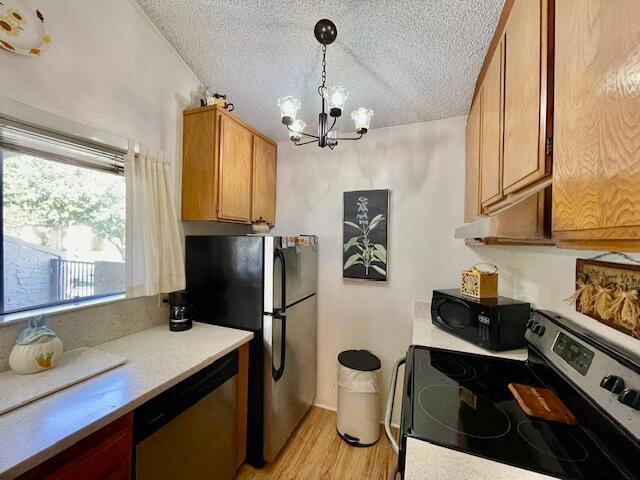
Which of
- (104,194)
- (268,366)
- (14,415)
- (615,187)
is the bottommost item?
(268,366)

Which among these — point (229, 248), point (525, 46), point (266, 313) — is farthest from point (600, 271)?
point (229, 248)

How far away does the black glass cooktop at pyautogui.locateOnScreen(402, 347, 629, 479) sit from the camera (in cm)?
67

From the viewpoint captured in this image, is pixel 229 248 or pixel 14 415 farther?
pixel 229 248

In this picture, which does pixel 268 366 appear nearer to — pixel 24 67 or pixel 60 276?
pixel 60 276

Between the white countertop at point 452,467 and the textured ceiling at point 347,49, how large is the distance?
1853 mm

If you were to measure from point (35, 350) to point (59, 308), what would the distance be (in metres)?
0.27

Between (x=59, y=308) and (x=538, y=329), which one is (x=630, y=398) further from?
(x=59, y=308)

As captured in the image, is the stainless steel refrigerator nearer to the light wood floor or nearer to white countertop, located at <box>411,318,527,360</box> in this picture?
the light wood floor

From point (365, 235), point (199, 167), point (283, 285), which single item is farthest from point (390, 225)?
point (199, 167)

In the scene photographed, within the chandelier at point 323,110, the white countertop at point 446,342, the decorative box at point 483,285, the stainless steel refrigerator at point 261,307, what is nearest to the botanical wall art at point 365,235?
the stainless steel refrigerator at point 261,307

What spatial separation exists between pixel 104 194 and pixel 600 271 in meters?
2.39

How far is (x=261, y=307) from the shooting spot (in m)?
1.74

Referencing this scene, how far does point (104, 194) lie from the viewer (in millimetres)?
1586

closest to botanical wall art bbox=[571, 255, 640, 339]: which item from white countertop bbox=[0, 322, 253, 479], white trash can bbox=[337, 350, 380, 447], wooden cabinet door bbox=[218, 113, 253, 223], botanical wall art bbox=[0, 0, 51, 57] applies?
white trash can bbox=[337, 350, 380, 447]
